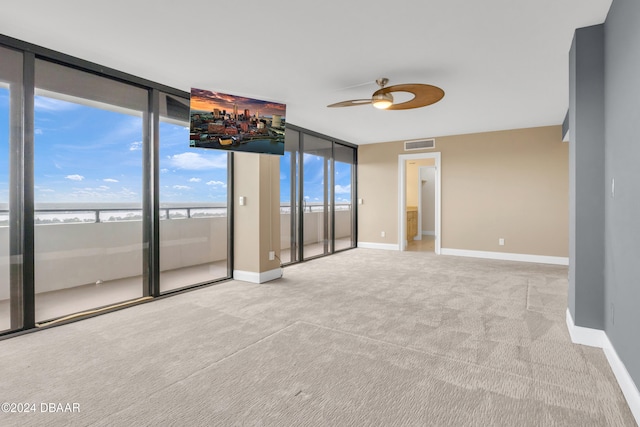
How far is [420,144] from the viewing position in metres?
7.16

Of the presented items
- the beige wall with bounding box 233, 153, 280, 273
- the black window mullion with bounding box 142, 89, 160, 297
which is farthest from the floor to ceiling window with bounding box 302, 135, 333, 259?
the black window mullion with bounding box 142, 89, 160, 297

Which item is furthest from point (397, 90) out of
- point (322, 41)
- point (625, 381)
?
point (625, 381)

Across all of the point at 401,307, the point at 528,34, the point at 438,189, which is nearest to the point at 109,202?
the point at 401,307

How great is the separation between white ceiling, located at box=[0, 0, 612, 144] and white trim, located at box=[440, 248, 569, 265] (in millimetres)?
3061

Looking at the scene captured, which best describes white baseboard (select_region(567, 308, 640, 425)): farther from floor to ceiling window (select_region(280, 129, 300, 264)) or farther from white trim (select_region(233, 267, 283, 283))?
floor to ceiling window (select_region(280, 129, 300, 264))

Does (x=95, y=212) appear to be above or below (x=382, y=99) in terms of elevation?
below

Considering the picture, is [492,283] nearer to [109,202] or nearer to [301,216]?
[301,216]

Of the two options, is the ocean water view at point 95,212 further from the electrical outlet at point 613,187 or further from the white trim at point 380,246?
the white trim at point 380,246

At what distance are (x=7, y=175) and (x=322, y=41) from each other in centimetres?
298

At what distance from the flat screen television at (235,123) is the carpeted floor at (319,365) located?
189cm

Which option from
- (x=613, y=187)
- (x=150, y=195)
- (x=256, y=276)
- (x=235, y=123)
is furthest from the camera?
(x=256, y=276)

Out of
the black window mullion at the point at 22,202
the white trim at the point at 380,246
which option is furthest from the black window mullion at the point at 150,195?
the white trim at the point at 380,246

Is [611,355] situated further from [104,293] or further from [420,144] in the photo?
[420,144]

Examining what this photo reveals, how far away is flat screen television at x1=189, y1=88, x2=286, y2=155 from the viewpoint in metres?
3.71
